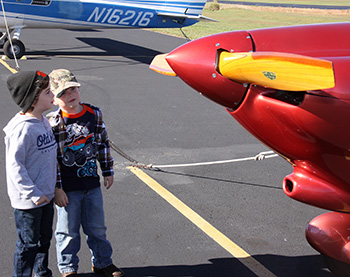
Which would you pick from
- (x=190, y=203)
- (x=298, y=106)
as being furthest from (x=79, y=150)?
(x=190, y=203)

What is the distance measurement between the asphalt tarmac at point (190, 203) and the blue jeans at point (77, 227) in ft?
→ 0.78

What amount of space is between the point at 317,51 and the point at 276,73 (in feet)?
1.73

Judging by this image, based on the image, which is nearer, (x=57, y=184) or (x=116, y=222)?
(x=57, y=184)

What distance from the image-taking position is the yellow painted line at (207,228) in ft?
11.1

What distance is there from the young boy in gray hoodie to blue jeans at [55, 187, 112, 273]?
170 millimetres

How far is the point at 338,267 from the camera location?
3.01 meters

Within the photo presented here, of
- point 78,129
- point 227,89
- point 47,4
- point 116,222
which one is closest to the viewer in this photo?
point 227,89

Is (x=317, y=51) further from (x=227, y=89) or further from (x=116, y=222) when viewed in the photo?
(x=116, y=222)

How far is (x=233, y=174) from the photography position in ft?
16.9

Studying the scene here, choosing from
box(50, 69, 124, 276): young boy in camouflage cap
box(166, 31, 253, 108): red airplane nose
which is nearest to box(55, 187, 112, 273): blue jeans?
box(50, 69, 124, 276): young boy in camouflage cap

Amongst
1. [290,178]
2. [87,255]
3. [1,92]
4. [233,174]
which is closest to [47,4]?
[1,92]

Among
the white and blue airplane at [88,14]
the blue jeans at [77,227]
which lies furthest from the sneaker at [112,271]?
the white and blue airplane at [88,14]

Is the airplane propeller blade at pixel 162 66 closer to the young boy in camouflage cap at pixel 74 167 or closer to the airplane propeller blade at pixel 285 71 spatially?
the young boy in camouflage cap at pixel 74 167

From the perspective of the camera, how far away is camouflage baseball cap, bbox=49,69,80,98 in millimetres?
2855
